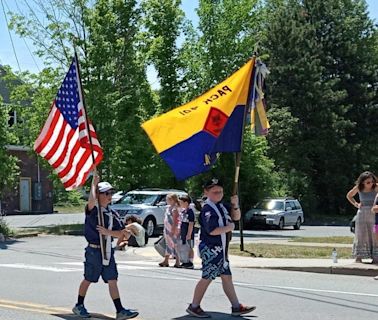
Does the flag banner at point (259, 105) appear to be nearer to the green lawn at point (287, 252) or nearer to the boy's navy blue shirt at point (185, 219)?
the boy's navy blue shirt at point (185, 219)

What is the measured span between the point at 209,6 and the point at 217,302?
93.2 ft

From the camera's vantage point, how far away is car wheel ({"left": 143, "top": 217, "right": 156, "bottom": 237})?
78.6ft

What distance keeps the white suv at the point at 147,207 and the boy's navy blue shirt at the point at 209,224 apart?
15.2 meters

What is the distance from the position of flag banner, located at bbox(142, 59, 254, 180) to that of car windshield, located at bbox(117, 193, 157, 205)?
15.5 meters

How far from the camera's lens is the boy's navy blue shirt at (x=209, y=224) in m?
8.08

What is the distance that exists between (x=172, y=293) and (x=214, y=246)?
2.41 metres

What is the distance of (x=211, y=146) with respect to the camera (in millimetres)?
8828

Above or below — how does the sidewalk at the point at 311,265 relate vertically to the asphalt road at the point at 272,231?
below

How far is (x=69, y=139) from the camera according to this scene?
8.93 meters

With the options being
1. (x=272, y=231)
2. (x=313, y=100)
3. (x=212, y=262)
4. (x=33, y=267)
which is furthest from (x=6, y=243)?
(x=313, y=100)

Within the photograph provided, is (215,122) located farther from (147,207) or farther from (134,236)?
(147,207)

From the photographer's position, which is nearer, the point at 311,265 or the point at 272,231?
the point at 311,265

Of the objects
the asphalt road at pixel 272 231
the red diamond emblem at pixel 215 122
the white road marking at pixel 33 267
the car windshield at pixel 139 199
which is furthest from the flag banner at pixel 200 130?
the car windshield at pixel 139 199

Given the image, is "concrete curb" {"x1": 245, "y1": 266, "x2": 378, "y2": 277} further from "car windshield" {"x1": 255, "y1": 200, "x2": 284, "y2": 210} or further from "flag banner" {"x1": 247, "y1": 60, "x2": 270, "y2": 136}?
"car windshield" {"x1": 255, "y1": 200, "x2": 284, "y2": 210}
